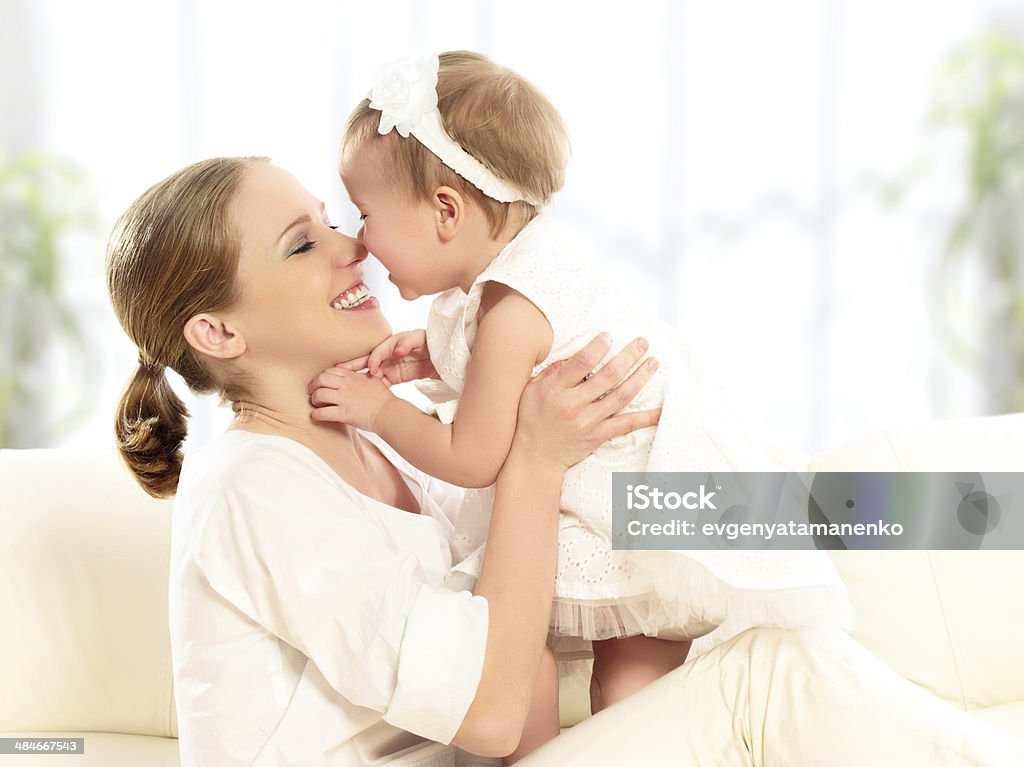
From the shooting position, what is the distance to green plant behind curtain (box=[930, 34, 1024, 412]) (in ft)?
10.4

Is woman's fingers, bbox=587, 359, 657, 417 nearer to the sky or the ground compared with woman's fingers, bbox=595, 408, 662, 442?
nearer to the sky

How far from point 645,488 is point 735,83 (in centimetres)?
215

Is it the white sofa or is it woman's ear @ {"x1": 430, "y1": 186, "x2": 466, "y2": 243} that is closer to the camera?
woman's ear @ {"x1": 430, "y1": 186, "x2": 466, "y2": 243}

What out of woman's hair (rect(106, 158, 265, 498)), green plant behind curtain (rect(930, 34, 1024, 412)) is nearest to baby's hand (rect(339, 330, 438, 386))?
woman's hair (rect(106, 158, 265, 498))

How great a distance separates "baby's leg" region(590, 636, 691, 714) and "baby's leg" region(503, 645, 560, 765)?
0.30 ft

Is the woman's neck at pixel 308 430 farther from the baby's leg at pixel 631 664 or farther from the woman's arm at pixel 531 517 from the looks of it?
the baby's leg at pixel 631 664

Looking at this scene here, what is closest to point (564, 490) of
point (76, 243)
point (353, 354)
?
point (353, 354)

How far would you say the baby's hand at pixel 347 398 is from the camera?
4.71ft

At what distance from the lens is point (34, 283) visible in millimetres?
3117

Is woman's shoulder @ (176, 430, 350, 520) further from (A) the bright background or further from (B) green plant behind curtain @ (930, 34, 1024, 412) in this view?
(B) green plant behind curtain @ (930, 34, 1024, 412)

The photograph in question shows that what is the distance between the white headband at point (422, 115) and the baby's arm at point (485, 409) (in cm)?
14

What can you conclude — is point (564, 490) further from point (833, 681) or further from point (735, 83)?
point (735, 83)

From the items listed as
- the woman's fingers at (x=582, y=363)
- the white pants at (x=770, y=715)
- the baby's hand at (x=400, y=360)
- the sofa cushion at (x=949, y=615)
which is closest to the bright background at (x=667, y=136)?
the sofa cushion at (x=949, y=615)

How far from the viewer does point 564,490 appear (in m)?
1.40
